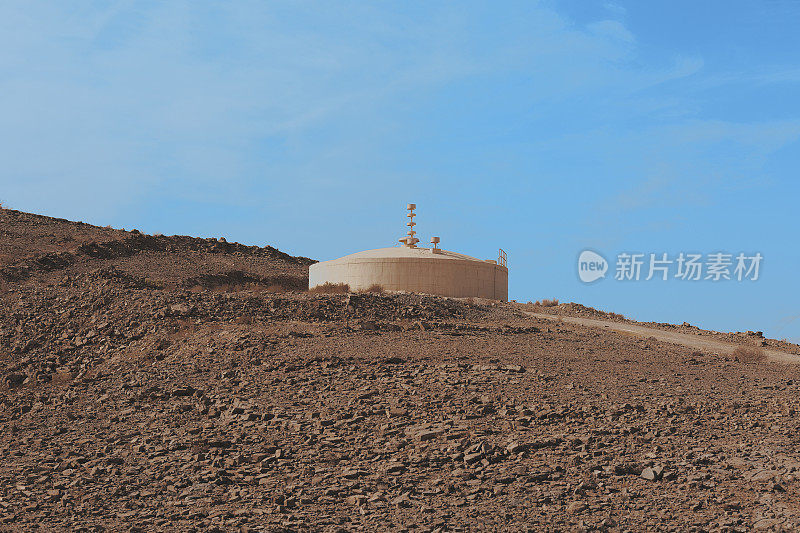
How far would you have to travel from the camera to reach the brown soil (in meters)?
7.05

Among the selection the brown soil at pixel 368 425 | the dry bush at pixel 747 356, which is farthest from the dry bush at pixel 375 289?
the dry bush at pixel 747 356

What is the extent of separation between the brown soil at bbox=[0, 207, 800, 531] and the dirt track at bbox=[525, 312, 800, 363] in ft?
6.92

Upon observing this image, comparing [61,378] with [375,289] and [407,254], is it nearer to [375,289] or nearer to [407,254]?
[375,289]

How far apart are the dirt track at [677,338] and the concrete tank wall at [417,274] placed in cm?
403

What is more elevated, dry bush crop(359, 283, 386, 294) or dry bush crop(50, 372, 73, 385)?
dry bush crop(359, 283, 386, 294)

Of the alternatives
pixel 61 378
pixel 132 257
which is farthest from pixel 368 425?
pixel 132 257

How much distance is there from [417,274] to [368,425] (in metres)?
16.5

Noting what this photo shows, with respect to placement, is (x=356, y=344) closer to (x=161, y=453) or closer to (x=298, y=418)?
(x=298, y=418)

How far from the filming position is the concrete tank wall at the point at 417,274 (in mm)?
25797

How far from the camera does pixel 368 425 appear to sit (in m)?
9.37

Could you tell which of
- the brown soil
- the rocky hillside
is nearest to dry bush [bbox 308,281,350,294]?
the rocky hillside

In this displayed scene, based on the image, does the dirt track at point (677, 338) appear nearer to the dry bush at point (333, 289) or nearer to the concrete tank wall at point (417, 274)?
the concrete tank wall at point (417, 274)

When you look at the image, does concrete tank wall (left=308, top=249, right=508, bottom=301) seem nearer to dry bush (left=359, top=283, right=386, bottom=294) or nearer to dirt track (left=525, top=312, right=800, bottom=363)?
dry bush (left=359, top=283, right=386, bottom=294)

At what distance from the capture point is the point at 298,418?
32.3 feet
